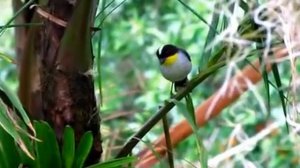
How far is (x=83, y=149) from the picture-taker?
80cm

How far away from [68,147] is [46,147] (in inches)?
1.0

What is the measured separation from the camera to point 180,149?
187 centimetres

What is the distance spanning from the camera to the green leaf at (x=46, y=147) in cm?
77

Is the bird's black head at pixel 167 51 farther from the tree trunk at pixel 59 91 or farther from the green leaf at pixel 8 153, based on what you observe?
the green leaf at pixel 8 153

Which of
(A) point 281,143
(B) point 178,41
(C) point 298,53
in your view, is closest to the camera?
(C) point 298,53

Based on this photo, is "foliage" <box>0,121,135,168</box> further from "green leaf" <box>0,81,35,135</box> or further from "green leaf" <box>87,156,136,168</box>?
"green leaf" <box>0,81,35,135</box>

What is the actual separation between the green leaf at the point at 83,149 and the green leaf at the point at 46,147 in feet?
0.08

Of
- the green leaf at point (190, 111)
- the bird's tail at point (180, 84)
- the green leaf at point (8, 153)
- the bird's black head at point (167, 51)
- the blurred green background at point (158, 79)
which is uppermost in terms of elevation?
the blurred green background at point (158, 79)

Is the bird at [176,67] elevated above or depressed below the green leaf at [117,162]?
above

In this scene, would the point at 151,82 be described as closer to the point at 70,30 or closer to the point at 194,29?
the point at 194,29

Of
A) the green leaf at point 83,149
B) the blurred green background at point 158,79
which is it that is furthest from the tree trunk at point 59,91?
the blurred green background at point 158,79

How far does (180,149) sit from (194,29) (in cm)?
33

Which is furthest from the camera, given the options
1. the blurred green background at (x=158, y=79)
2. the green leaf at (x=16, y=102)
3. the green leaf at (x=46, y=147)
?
the blurred green background at (x=158, y=79)

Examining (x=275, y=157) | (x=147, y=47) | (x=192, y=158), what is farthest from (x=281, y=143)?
(x=147, y=47)
